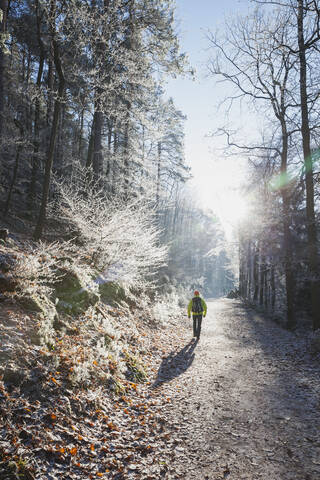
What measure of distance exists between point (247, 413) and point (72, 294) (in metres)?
4.92

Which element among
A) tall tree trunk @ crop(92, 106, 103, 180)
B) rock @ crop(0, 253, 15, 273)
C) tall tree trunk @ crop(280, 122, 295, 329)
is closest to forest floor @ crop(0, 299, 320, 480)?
rock @ crop(0, 253, 15, 273)

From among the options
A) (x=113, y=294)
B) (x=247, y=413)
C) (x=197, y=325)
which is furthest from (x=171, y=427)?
(x=197, y=325)

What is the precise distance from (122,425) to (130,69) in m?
11.7

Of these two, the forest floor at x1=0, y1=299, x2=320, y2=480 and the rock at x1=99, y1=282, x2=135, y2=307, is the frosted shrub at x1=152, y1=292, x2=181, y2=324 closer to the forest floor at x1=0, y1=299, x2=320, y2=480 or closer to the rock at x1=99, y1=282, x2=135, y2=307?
the rock at x1=99, y1=282, x2=135, y2=307

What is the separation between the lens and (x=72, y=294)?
686 cm

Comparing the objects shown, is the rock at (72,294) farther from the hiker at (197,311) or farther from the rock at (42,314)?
the hiker at (197,311)

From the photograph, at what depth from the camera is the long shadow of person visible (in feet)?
20.8

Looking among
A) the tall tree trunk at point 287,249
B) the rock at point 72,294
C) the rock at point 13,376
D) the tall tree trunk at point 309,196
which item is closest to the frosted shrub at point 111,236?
the rock at point 72,294

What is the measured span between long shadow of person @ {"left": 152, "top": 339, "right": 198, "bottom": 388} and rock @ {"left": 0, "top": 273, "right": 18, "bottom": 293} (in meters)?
3.87

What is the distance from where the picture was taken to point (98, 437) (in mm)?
3668

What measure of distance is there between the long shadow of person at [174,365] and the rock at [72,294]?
267cm

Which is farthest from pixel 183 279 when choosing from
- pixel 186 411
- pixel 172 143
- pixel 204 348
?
pixel 186 411

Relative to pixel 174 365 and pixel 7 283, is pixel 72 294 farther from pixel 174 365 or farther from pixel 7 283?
pixel 174 365

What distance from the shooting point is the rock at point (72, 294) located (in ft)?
21.1
